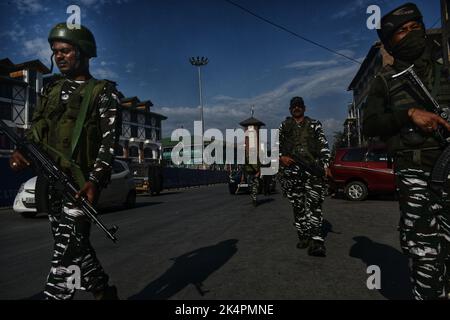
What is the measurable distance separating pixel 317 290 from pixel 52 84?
2.67 metres

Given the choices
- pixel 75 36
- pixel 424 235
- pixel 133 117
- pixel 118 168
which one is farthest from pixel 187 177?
pixel 424 235

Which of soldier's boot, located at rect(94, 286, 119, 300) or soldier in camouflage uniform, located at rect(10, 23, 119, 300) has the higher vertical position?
soldier in camouflage uniform, located at rect(10, 23, 119, 300)

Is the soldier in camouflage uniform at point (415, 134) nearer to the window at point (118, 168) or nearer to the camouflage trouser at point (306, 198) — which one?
the camouflage trouser at point (306, 198)

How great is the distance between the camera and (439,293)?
223 cm

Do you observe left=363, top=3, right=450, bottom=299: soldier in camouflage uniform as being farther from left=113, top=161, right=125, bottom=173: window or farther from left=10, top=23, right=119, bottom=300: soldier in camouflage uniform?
left=113, top=161, right=125, bottom=173: window

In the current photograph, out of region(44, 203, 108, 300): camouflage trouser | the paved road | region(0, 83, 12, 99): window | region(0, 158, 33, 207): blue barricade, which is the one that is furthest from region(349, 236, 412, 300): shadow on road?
region(0, 83, 12, 99): window

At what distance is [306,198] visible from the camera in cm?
489

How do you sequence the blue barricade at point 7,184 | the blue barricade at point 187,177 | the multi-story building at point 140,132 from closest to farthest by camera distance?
1. the blue barricade at point 7,184
2. the blue barricade at point 187,177
3. the multi-story building at point 140,132

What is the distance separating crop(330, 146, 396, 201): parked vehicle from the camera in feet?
37.4

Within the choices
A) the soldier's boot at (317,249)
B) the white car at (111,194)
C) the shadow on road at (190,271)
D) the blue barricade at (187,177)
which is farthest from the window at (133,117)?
the soldier's boot at (317,249)

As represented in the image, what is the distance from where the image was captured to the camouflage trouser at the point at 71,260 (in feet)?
7.51

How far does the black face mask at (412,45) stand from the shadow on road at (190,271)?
2252 mm

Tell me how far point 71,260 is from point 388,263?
3.36 meters
